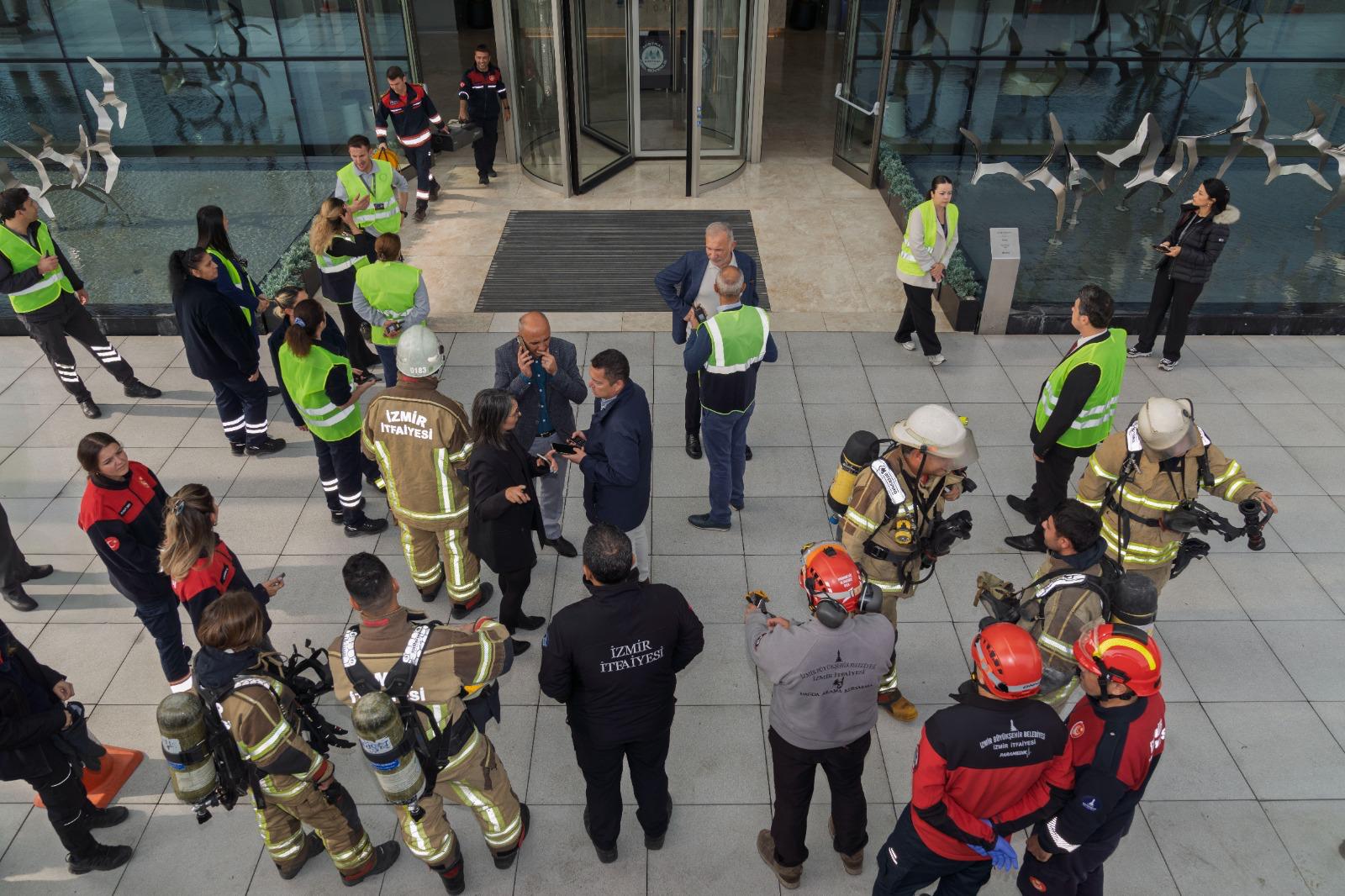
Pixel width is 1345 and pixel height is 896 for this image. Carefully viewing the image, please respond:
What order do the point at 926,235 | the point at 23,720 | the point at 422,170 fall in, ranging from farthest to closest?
the point at 422,170
the point at 926,235
the point at 23,720

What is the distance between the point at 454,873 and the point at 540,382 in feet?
8.35

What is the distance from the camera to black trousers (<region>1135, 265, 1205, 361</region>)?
285 inches

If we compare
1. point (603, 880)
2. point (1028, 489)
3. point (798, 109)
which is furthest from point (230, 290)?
point (798, 109)

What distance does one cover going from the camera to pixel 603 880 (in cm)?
394

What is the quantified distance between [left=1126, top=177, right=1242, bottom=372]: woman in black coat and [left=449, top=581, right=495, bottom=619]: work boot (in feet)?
19.0

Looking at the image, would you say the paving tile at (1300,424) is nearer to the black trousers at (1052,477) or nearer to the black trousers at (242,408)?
the black trousers at (1052,477)

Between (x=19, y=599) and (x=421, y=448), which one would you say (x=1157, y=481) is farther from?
(x=19, y=599)

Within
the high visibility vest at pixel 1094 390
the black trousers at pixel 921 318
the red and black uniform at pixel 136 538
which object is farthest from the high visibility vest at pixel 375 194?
the high visibility vest at pixel 1094 390

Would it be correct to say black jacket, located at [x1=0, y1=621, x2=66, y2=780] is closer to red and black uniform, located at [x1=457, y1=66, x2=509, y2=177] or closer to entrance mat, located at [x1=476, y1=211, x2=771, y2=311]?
entrance mat, located at [x1=476, y1=211, x2=771, y2=311]

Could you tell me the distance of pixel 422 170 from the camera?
403 inches

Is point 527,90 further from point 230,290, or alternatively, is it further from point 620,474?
point 620,474

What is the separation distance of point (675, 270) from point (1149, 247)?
6.48 metres

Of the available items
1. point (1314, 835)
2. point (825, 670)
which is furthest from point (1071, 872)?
point (1314, 835)

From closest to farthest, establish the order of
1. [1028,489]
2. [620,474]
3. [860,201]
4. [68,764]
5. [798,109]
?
[68,764]
[620,474]
[1028,489]
[860,201]
[798,109]
